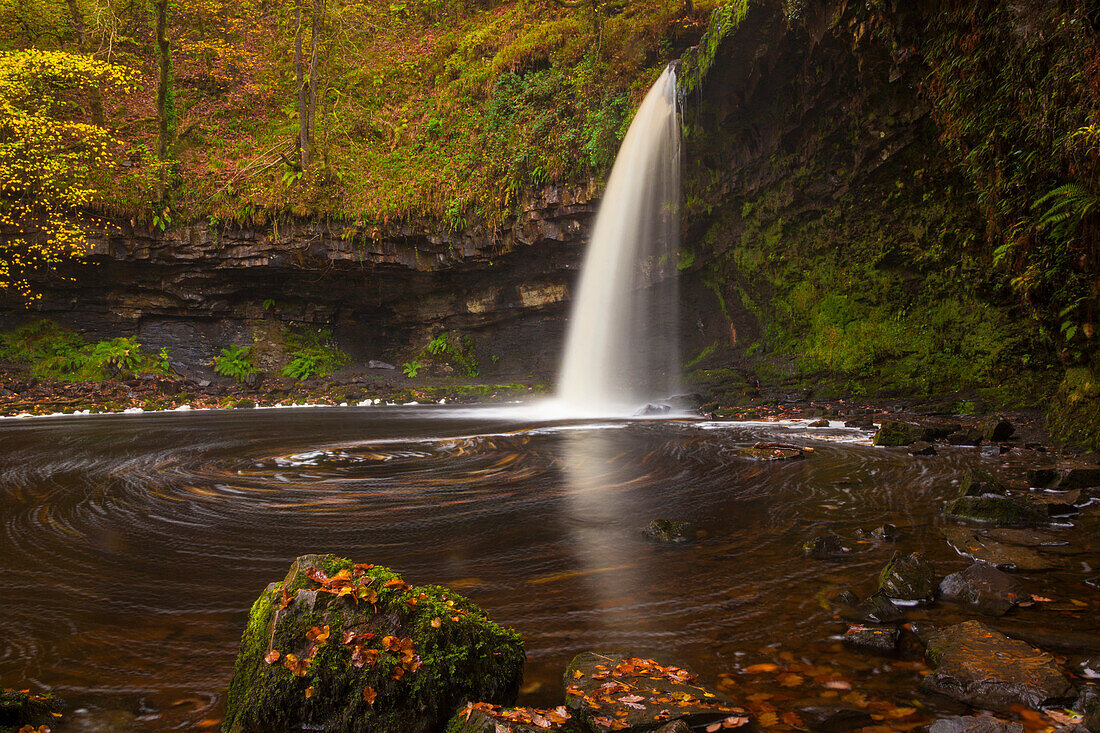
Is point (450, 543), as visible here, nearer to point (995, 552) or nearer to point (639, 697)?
point (639, 697)

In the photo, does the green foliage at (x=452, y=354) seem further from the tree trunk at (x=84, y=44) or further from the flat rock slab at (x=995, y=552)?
the flat rock slab at (x=995, y=552)

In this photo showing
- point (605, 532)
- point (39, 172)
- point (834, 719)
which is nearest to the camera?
point (834, 719)

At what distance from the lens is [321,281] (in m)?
24.9

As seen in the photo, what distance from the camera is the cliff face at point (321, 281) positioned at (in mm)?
22156

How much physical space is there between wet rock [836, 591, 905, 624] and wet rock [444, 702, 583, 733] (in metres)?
1.82

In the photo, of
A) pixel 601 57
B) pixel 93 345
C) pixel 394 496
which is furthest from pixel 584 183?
pixel 93 345

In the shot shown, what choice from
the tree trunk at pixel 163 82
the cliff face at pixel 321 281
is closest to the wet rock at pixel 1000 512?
the cliff face at pixel 321 281

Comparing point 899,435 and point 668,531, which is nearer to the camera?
point 668,531

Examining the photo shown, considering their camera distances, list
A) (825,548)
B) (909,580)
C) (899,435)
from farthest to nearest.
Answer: (899,435), (825,548), (909,580)

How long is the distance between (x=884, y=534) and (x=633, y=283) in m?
16.4

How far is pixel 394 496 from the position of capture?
6324 millimetres

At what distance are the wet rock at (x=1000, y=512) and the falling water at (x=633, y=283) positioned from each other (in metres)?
13.4

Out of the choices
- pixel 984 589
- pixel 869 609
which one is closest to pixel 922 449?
pixel 984 589

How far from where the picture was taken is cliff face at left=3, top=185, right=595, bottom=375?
22.2m
